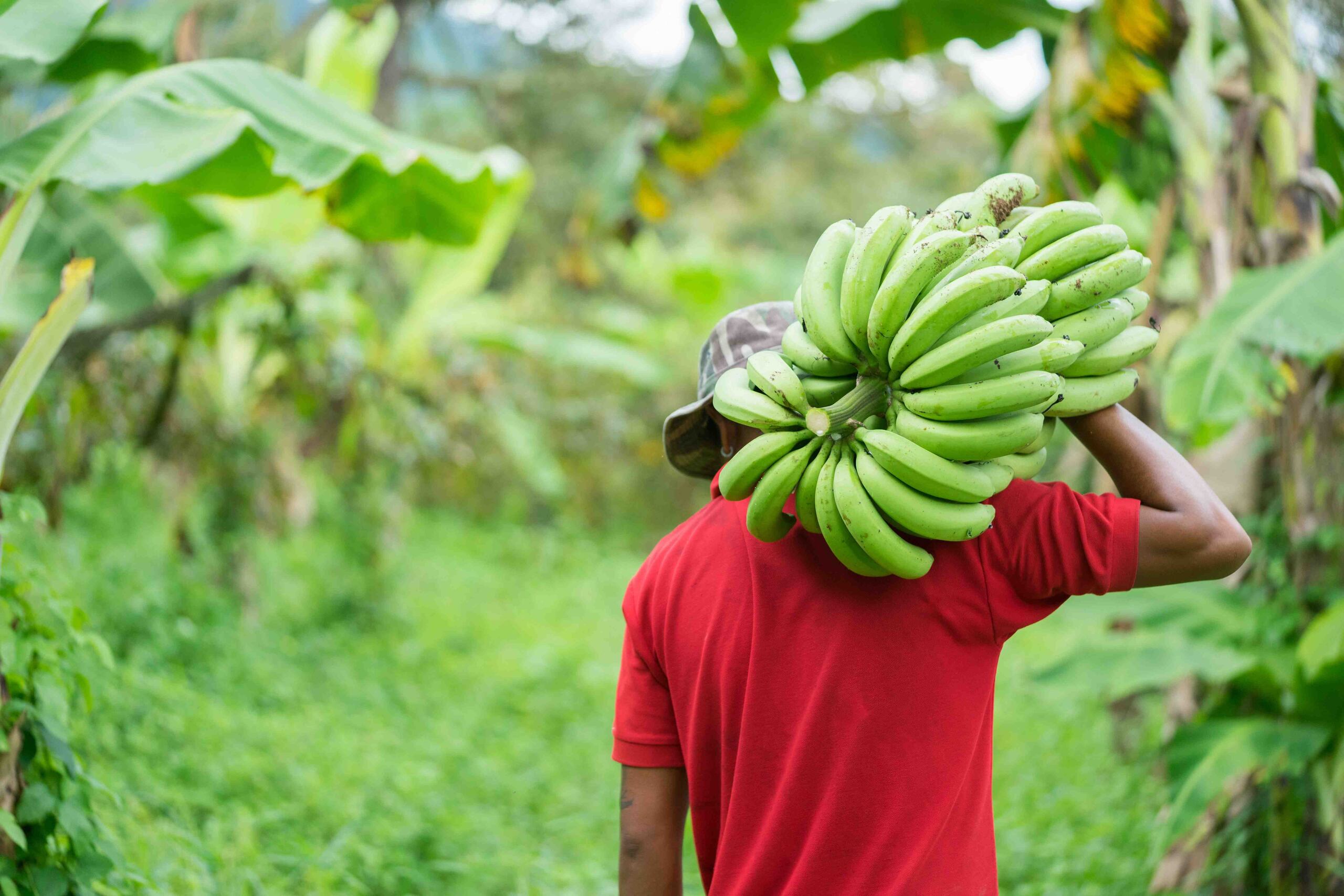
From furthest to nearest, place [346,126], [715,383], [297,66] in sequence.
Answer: [297,66]
[346,126]
[715,383]

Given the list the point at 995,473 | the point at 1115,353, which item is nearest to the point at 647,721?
the point at 995,473

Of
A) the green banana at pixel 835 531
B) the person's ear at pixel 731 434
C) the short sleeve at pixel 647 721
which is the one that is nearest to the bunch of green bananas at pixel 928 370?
the green banana at pixel 835 531

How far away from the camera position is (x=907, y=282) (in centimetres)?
144

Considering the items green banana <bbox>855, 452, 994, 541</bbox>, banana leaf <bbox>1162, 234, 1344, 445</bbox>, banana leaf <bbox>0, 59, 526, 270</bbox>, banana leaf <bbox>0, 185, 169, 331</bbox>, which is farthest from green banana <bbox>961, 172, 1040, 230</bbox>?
banana leaf <bbox>0, 185, 169, 331</bbox>

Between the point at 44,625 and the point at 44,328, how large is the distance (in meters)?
0.64

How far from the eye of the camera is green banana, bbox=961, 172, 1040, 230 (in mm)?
1595

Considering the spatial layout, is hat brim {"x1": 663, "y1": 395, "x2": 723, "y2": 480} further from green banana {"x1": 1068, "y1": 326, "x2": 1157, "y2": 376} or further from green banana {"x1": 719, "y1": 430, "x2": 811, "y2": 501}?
green banana {"x1": 1068, "y1": 326, "x2": 1157, "y2": 376}

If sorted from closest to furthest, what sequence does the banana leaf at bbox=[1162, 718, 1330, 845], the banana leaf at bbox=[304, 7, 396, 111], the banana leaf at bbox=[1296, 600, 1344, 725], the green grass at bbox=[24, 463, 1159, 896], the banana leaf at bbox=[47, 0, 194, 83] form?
1. the banana leaf at bbox=[1296, 600, 1344, 725]
2. the banana leaf at bbox=[1162, 718, 1330, 845]
3. the green grass at bbox=[24, 463, 1159, 896]
4. the banana leaf at bbox=[47, 0, 194, 83]
5. the banana leaf at bbox=[304, 7, 396, 111]

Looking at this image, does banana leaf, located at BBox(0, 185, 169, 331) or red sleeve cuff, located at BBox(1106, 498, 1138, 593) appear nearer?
red sleeve cuff, located at BBox(1106, 498, 1138, 593)

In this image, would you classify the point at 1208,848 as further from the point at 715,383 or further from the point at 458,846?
the point at 715,383

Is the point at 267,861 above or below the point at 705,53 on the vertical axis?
below

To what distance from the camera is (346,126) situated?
307cm

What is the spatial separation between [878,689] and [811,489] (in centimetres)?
30

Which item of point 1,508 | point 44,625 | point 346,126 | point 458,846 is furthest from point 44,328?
point 458,846
